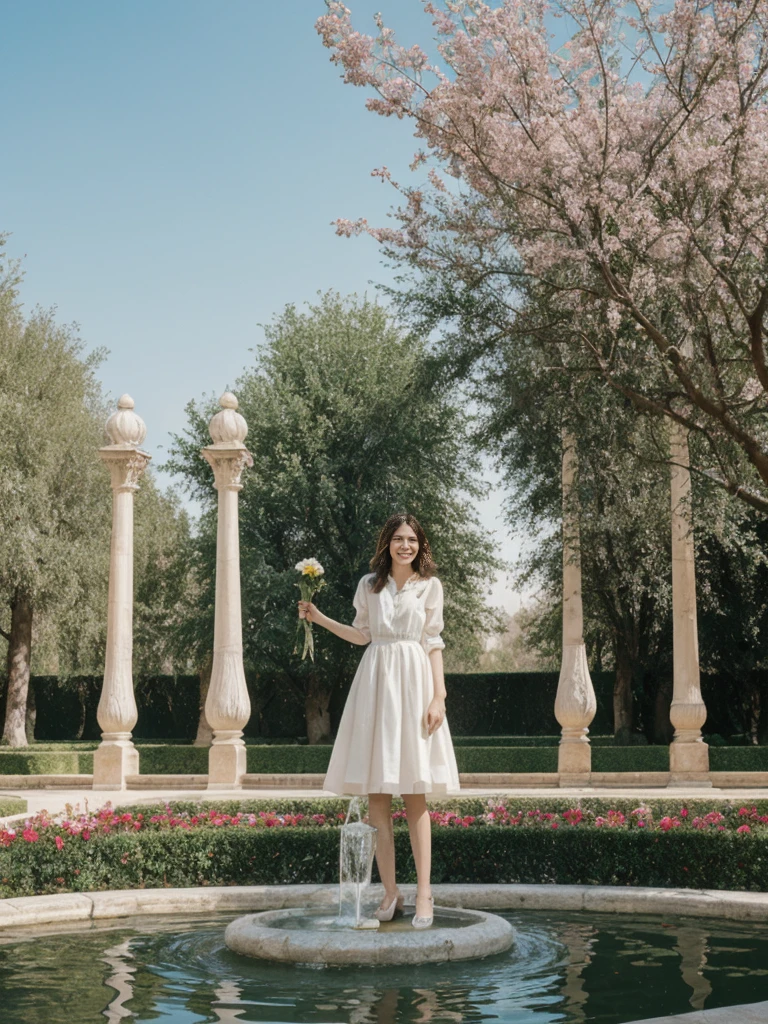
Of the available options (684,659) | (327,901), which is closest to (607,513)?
(684,659)

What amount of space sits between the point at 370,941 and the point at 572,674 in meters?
13.6

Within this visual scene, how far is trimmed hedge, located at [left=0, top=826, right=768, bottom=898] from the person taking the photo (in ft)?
26.4

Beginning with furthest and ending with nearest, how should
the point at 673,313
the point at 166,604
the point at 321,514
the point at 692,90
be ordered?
the point at 166,604, the point at 321,514, the point at 673,313, the point at 692,90

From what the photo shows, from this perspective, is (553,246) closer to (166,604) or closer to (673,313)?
(673,313)

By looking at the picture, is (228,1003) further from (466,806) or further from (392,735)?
(466,806)

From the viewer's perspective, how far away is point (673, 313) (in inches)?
513

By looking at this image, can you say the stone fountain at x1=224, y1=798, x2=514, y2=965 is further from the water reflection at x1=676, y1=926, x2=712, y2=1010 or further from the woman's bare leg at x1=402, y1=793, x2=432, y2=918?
the water reflection at x1=676, y1=926, x2=712, y2=1010

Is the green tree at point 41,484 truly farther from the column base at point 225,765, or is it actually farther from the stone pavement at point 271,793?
the column base at point 225,765

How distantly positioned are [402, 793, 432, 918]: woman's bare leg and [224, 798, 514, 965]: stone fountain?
144 mm

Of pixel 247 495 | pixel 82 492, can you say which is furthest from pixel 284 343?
pixel 82 492

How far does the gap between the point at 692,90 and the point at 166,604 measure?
908 inches

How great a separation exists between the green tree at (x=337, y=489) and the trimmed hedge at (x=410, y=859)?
678 inches

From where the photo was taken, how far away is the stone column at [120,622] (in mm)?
18609

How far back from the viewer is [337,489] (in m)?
27.2
